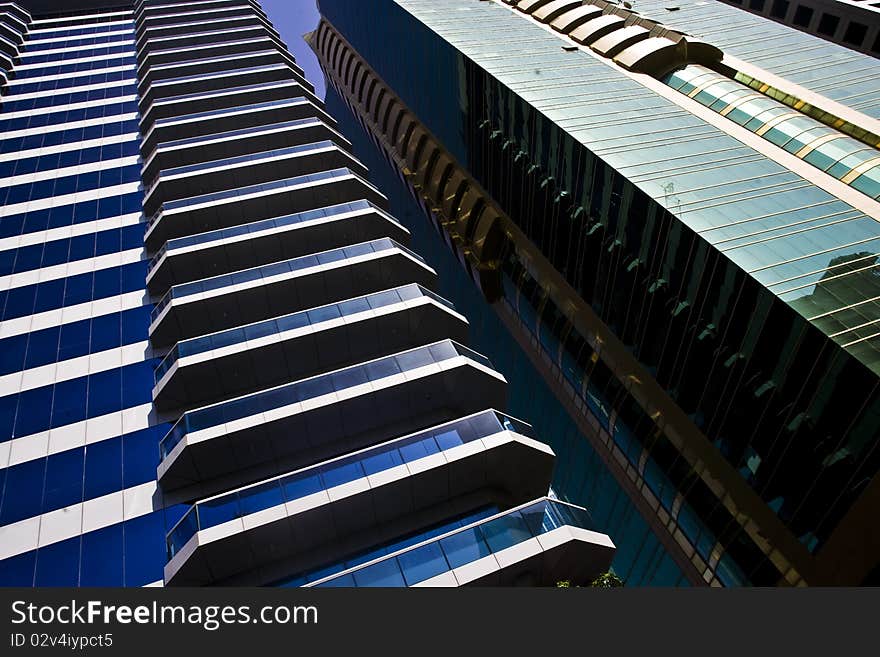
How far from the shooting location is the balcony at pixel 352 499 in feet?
53.4

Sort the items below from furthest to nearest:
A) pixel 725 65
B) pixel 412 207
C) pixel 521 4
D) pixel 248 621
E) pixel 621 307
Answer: pixel 412 207 → pixel 521 4 → pixel 725 65 → pixel 621 307 → pixel 248 621

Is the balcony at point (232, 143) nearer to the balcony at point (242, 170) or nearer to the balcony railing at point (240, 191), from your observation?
the balcony at point (242, 170)

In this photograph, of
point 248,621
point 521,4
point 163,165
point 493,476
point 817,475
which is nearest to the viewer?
point 248,621

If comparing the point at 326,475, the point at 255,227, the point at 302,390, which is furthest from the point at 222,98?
the point at 326,475

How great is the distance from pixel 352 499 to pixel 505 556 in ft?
15.2

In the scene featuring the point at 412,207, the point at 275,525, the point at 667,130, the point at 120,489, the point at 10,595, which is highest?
the point at 667,130

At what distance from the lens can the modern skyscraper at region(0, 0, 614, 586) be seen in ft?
54.9

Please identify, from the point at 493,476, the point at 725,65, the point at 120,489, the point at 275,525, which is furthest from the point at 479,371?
the point at 725,65

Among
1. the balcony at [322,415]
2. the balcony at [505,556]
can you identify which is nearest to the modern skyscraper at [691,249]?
the balcony at [505,556]

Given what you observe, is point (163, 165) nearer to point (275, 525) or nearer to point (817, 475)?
point (275, 525)

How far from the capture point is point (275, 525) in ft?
53.6

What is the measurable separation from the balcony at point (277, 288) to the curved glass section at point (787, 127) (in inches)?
680

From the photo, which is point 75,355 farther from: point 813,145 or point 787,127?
point 787,127

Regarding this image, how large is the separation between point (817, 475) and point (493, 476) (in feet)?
32.1
